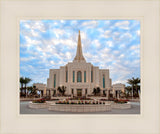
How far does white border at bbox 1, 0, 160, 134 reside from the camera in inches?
164

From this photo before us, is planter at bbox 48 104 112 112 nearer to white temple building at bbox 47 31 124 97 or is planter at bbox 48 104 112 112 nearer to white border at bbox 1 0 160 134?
white border at bbox 1 0 160 134

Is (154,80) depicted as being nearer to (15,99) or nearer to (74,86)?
(15,99)

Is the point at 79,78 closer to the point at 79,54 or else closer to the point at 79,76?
the point at 79,76

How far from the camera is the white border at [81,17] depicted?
4.16 meters

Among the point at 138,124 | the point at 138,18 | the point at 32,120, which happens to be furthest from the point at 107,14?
the point at 32,120

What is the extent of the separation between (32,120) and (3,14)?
9.25ft

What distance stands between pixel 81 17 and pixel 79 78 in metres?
21.1

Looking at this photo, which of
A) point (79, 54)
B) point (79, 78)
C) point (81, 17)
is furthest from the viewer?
point (79, 54)

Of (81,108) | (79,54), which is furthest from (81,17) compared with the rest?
(79,54)

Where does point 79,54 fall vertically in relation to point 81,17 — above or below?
above

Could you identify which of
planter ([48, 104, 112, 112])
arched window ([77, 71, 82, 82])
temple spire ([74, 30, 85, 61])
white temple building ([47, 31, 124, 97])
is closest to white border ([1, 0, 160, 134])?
planter ([48, 104, 112, 112])

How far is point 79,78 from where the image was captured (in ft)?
82.7

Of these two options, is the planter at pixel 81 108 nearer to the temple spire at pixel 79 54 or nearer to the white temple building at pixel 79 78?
the white temple building at pixel 79 78

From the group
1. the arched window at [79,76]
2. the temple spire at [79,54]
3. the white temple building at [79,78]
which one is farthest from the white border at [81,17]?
the temple spire at [79,54]
